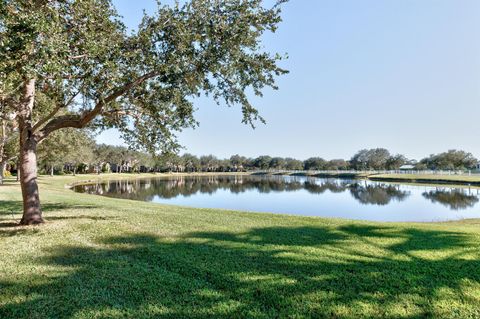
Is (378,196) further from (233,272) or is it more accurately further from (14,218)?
(14,218)

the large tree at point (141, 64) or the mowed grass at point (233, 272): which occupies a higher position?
the large tree at point (141, 64)

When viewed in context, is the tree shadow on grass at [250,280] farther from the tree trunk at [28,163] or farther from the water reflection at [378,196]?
the water reflection at [378,196]

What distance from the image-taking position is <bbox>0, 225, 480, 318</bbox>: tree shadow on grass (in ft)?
14.2

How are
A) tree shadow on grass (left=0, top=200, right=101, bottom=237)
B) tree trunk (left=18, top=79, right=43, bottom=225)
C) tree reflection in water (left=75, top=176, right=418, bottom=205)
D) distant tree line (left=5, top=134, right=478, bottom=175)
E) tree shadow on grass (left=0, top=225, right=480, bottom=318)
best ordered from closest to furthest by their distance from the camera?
tree shadow on grass (left=0, top=225, right=480, bottom=318) < tree shadow on grass (left=0, top=200, right=101, bottom=237) < tree trunk (left=18, top=79, right=43, bottom=225) < tree reflection in water (left=75, top=176, right=418, bottom=205) < distant tree line (left=5, top=134, right=478, bottom=175)

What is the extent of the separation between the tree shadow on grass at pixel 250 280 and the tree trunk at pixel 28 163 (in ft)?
9.75

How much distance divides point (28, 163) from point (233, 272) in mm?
7229

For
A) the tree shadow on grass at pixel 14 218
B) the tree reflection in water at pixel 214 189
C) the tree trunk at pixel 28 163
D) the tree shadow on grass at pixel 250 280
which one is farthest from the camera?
the tree reflection in water at pixel 214 189

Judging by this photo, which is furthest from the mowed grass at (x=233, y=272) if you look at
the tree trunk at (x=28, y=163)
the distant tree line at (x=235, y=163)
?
the distant tree line at (x=235, y=163)

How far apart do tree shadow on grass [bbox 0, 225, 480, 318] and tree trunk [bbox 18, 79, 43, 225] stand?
297 centimetres

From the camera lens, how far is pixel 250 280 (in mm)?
5254

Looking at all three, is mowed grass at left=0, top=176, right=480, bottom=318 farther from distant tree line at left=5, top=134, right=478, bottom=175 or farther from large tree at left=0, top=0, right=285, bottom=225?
distant tree line at left=5, top=134, right=478, bottom=175

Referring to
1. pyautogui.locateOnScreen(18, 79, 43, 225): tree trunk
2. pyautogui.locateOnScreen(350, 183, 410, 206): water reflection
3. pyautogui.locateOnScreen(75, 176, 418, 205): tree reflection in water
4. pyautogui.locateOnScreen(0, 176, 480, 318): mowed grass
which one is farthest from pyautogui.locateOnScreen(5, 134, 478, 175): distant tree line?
pyautogui.locateOnScreen(0, 176, 480, 318): mowed grass

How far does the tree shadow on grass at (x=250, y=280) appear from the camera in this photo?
14.2 ft

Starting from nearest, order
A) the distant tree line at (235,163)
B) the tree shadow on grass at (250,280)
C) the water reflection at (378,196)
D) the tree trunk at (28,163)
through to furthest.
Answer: the tree shadow on grass at (250,280) < the tree trunk at (28,163) < the water reflection at (378,196) < the distant tree line at (235,163)
